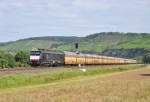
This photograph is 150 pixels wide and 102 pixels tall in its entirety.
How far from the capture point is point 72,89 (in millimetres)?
39219

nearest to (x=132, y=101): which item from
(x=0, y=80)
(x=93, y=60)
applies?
(x=0, y=80)

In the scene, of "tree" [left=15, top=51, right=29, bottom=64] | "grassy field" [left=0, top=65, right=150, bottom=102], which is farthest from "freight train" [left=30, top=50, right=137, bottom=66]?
"grassy field" [left=0, top=65, right=150, bottom=102]

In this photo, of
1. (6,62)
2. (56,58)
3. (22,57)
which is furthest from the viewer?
(22,57)

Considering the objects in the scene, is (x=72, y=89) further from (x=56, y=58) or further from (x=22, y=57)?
(x=22, y=57)

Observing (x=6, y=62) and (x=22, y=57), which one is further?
(x=22, y=57)

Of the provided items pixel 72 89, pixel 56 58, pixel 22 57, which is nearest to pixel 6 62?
pixel 56 58

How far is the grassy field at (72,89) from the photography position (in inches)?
1209

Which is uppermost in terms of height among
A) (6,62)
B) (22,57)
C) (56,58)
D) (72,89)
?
(22,57)

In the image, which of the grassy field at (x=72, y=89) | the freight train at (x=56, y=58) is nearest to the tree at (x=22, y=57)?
the freight train at (x=56, y=58)

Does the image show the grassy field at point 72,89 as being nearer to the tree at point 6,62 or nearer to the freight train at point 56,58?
the freight train at point 56,58

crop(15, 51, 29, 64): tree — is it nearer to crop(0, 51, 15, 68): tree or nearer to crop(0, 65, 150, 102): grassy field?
crop(0, 51, 15, 68): tree

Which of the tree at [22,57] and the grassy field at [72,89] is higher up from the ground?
the tree at [22,57]

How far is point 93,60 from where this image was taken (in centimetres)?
11750

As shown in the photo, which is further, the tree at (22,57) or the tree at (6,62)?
the tree at (22,57)
